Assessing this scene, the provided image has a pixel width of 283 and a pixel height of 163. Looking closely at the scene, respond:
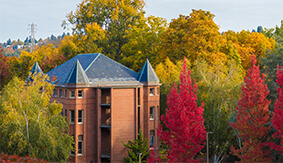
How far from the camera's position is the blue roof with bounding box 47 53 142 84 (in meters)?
50.6

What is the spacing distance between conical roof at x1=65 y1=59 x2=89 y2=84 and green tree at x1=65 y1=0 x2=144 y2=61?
34.7 metres

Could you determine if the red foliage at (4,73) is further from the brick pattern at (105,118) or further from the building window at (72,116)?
the building window at (72,116)

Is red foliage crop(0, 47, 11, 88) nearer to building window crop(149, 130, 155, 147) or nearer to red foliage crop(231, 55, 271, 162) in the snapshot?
building window crop(149, 130, 155, 147)

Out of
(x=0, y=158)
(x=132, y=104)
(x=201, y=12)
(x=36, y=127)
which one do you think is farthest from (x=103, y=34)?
(x=0, y=158)

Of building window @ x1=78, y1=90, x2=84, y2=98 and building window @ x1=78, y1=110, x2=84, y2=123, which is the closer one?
building window @ x1=78, y1=90, x2=84, y2=98

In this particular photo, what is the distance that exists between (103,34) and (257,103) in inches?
1940

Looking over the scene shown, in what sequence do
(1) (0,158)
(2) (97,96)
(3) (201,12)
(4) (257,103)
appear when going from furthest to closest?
1. (3) (201,12)
2. (2) (97,96)
3. (4) (257,103)
4. (1) (0,158)

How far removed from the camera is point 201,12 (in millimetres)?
67562

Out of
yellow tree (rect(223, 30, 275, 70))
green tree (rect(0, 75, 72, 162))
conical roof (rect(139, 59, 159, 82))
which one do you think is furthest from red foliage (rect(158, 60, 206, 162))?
yellow tree (rect(223, 30, 275, 70))

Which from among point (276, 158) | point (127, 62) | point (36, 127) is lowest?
point (276, 158)

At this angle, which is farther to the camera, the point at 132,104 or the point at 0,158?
the point at 132,104

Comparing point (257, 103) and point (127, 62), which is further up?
point (127, 62)

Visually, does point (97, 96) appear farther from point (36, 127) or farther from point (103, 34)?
point (103, 34)

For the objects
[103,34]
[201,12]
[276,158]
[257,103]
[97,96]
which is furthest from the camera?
[103,34]
